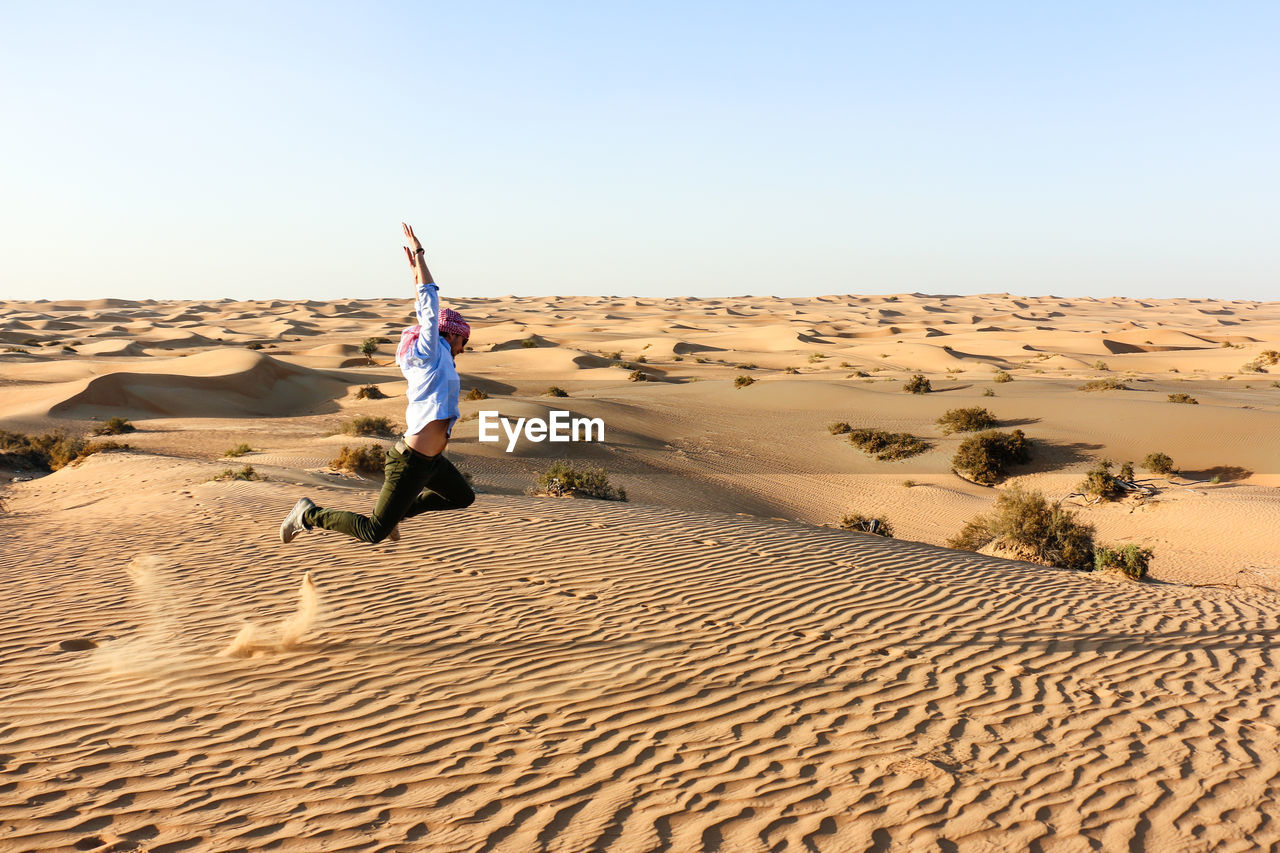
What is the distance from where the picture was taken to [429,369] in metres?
4.94

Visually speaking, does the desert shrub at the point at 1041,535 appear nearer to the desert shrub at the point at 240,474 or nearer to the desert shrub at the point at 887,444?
the desert shrub at the point at 887,444

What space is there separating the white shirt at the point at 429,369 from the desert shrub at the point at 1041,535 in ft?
32.3

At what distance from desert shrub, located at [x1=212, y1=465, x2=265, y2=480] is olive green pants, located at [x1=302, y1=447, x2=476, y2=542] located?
7.49 meters

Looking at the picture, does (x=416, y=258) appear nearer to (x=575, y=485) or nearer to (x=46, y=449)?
(x=575, y=485)

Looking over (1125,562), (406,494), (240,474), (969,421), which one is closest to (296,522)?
(406,494)

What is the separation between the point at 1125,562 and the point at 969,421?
530 inches

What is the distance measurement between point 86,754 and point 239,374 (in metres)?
28.3

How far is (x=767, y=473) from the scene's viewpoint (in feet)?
67.2

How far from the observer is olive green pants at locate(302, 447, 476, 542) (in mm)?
5227

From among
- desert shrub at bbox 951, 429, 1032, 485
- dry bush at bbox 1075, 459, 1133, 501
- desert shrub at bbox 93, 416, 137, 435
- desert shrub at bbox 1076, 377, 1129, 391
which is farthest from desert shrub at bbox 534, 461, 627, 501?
desert shrub at bbox 1076, 377, 1129, 391

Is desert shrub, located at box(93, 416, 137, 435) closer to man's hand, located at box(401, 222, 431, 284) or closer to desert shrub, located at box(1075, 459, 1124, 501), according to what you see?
man's hand, located at box(401, 222, 431, 284)

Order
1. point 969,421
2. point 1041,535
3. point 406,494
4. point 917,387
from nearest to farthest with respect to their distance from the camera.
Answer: point 406,494 < point 1041,535 < point 969,421 < point 917,387

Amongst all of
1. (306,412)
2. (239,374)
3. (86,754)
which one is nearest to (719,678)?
(86,754)

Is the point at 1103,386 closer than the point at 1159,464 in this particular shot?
No
